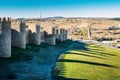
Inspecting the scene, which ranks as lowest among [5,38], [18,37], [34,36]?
[34,36]

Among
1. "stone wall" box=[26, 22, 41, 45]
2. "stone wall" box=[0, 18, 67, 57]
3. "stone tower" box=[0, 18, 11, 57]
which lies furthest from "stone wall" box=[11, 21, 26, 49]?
"stone wall" box=[26, 22, 41, 45]

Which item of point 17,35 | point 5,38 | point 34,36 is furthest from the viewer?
point 34,36

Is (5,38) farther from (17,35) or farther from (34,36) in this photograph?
(34,36)

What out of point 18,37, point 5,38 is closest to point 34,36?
point 18,37

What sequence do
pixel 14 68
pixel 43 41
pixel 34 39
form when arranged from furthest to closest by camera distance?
1. pixel 43 41
2. pixel 34 39
3. pixel 14 68

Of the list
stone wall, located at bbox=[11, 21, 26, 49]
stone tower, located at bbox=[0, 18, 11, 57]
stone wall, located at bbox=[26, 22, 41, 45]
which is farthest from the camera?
stone wall, located at bbox=[26, 22, 41, 45]

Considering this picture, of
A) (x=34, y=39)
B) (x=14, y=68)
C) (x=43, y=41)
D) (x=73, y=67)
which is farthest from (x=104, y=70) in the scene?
(x=43, y=41)

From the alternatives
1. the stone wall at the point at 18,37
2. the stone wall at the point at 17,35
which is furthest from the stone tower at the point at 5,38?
the stone wall at the point at 18,37

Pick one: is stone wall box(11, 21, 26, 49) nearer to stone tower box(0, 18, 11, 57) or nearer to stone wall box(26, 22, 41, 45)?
stone tower box(0, 18, 11, 57)

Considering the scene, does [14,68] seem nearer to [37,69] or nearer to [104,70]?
[37,69]

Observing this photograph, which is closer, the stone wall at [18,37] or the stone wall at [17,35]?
the stone wall at [17,35]

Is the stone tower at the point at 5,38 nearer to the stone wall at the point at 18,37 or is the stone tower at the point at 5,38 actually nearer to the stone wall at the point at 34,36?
the stone wall at the point at 18,37
